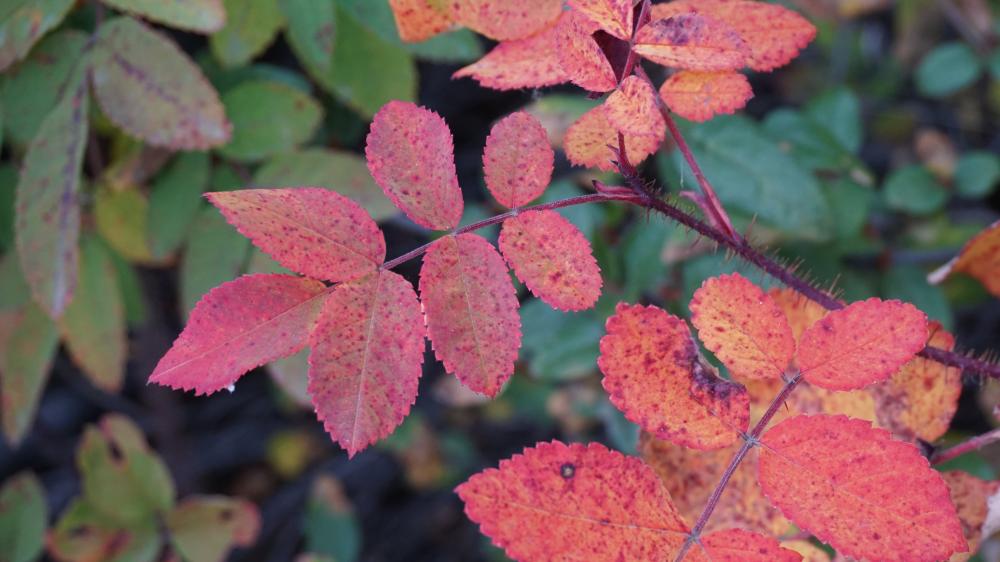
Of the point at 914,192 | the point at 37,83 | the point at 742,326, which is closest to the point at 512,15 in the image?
the point at 742,326

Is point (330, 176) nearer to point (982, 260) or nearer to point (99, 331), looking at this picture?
point (99, 331)

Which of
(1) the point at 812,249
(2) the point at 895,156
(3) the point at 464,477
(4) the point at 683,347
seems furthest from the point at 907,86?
(4) the point at 683,347

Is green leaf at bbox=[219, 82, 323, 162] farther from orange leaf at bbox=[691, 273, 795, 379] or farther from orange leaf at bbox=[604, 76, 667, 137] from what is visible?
orange leaf at bbox=[691, 273, 795, 379]

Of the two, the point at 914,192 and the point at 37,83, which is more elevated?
the point at 37,83

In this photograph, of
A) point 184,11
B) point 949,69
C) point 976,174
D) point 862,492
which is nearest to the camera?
point 862,492

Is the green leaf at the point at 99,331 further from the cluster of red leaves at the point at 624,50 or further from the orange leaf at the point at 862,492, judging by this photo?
the orange leaf at the point at 862,492

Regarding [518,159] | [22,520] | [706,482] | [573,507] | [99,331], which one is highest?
[518,159]

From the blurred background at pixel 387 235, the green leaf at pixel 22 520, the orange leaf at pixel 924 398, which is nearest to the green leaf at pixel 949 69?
the blurred background at pixel 387 235
